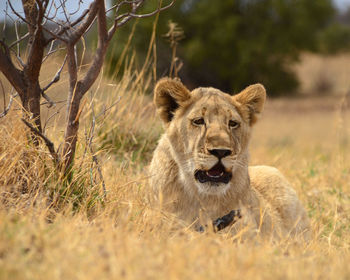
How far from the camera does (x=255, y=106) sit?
3568mm

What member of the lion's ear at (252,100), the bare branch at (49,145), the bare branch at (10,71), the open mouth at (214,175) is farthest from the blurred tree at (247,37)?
the open mouth at (214,175)

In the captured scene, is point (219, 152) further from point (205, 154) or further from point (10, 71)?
point (10, 71)

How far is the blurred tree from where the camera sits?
747 inches

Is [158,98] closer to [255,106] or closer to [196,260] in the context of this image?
[255,106]

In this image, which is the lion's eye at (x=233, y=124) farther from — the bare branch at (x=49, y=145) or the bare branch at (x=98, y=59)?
the bare branch at (x=49, y=145)

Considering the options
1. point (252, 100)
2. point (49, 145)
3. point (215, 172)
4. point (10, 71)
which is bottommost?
point (215, 172)

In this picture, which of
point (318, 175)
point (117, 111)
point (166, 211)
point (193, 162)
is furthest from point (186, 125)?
point (318, 175)

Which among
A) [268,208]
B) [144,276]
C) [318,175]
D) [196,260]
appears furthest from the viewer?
[318,175]

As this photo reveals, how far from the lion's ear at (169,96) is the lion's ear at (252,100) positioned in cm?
37

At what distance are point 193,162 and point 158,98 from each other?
544mm

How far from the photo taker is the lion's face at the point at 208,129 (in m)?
3.04

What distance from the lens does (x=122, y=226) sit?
2514mm

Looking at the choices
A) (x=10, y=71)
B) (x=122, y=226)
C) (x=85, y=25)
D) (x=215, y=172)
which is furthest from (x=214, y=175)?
(x=10, y=71)

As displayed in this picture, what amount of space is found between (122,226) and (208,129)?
2.92 feet
